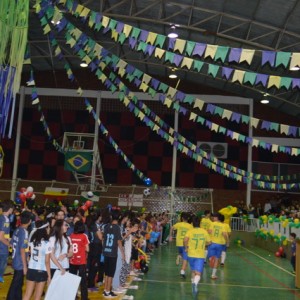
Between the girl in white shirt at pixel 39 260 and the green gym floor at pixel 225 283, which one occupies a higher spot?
the girl in white shirt at pixel 39 260

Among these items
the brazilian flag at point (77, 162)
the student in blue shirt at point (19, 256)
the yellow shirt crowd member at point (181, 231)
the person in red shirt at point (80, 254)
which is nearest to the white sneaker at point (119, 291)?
the person in red shirt at point (80, 254)

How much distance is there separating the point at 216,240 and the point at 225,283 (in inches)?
42.5

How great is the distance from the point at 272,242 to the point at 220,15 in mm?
9014

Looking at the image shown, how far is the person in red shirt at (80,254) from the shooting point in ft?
23.5

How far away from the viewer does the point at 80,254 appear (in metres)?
7.16

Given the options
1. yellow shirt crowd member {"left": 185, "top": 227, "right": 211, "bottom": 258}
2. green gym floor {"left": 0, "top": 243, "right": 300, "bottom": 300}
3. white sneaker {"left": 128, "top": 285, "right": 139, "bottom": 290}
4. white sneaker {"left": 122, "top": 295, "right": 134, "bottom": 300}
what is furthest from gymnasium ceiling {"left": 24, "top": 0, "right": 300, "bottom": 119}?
white sneaker {"left": 122, "top": 295, "right": 134, "bottom": 300}

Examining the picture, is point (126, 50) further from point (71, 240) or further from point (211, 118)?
point (71, 240)

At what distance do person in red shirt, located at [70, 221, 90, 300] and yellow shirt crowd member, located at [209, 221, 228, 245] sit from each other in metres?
4.71

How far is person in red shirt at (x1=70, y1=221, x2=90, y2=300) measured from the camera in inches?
282

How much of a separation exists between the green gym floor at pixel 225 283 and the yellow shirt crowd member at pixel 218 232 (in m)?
0.84

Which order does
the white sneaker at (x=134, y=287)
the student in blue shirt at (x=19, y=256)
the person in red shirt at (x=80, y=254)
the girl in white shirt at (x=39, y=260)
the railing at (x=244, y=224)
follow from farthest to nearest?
the railing at (x=244, y=224), the white sneaker at (x=134, y=287), the person in red shirt at (x=80, y=254), the student in blue shirt at (x=19, y=256), the girl in white shirt at (x=39, y=260)

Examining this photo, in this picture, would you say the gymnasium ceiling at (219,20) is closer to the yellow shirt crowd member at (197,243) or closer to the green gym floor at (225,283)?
the green gym floor at (225,283)

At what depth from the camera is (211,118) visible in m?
27.6

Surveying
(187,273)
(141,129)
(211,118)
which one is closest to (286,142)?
(211,118)
